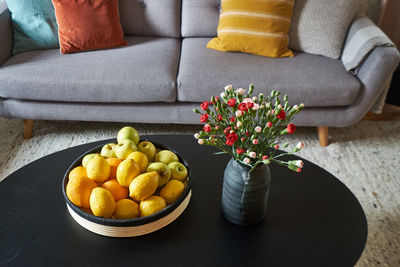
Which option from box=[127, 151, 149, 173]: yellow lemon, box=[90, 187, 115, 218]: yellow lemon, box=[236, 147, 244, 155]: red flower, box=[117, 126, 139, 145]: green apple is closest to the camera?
box=[236, 147, 244, 155]: red flower

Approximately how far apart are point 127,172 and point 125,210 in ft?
0.36

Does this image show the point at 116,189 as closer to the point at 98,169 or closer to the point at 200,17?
the point at 98,169

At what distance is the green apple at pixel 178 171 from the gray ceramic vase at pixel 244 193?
0.49ft

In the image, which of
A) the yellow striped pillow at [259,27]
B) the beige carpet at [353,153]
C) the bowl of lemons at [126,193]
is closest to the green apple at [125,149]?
the bowl of lemons at [126,193]

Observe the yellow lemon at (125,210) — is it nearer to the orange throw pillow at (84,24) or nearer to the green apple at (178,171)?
the green apple at (178,171)

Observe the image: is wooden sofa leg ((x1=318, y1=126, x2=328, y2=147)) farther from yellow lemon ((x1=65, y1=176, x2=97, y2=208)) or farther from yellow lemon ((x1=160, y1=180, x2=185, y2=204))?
yellow lemon ((x1=65, y1=176, x2=97, y2=208))

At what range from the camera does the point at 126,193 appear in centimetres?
112

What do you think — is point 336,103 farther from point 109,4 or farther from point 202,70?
point 109,4

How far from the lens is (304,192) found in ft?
4.14

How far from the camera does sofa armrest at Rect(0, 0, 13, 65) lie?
6.85 ft

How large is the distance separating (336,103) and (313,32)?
0.45m

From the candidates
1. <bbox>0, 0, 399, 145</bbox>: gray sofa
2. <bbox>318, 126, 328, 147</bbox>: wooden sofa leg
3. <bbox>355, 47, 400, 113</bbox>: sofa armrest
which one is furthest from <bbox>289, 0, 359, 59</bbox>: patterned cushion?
<bbox>318, 126, 328, 147</bbox>: wooden sofa leg

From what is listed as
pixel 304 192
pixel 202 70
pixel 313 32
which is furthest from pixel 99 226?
pixel 313 32

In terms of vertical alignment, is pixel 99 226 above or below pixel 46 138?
above
